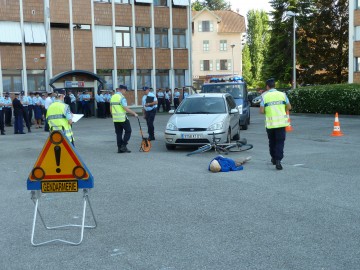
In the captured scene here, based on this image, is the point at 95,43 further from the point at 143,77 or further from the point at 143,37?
the point at 143,77

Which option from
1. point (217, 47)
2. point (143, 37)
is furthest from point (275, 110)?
point (217, 47)

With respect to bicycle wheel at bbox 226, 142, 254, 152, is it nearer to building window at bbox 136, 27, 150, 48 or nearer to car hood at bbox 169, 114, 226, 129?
car hood at bbox 169, 114, 226, 129

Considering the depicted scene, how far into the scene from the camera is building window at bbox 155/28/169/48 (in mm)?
44906

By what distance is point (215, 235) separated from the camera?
646 centimetres

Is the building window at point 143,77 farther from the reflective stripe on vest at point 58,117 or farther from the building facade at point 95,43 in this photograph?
the reflective stripe on vest at point 58,117

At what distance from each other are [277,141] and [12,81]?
29.5 metres

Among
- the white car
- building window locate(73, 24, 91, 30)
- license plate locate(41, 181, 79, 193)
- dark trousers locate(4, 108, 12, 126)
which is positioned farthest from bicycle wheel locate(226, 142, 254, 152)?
building window locate(73, 24, 91, 30)

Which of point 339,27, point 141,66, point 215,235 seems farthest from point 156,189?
point 339,27

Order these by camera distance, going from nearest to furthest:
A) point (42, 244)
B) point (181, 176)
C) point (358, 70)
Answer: point (42, 244) → point (181, 176) → point (358, 70)

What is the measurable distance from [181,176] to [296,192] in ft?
9.18

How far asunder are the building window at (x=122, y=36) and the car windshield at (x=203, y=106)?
2671cm

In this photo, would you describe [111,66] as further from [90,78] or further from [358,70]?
[358,70]

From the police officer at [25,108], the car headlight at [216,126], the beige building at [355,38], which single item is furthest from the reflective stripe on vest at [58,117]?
the beige building at [355,38]

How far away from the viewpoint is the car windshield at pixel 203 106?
16.6 m
